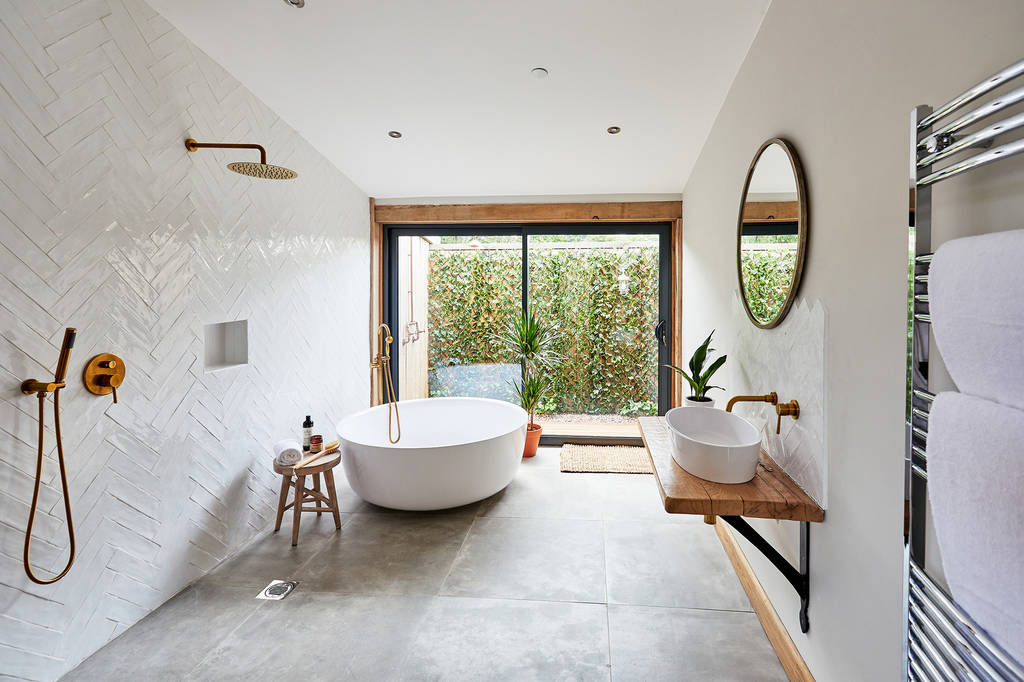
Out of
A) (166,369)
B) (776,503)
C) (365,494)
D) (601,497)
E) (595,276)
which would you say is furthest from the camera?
(595,276)

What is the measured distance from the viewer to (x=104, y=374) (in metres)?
1.73

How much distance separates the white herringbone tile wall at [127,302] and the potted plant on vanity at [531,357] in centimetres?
201

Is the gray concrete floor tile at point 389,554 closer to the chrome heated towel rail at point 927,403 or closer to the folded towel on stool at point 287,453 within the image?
the folded towel on stool at point 287,453

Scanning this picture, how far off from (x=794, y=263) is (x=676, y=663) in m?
1.48

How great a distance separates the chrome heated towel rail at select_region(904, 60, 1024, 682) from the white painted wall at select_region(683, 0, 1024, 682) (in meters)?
0.06

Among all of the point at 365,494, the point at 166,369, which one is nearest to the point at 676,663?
the point at 365,494

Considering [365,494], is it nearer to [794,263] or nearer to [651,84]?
[794,263]

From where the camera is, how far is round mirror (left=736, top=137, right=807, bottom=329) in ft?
5.23

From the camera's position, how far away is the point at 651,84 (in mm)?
2352

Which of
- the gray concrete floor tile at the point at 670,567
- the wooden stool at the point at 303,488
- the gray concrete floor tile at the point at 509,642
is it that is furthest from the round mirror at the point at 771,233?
the wooden stool at the point at 303,488

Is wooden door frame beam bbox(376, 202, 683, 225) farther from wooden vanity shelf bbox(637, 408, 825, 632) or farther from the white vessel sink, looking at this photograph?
wooden vanity shelf bbox(637, 408, 825, 632)

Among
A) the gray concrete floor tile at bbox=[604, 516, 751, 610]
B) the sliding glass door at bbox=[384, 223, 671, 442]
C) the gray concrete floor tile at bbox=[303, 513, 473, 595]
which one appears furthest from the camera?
the sliding glass door at bbox=[384, 223, 671, 442]

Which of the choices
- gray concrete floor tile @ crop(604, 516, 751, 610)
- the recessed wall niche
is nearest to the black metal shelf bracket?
gray concrete floor tile @ crop(604, 516, 751, 610)

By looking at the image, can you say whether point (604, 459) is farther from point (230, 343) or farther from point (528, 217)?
point (230, 343)
